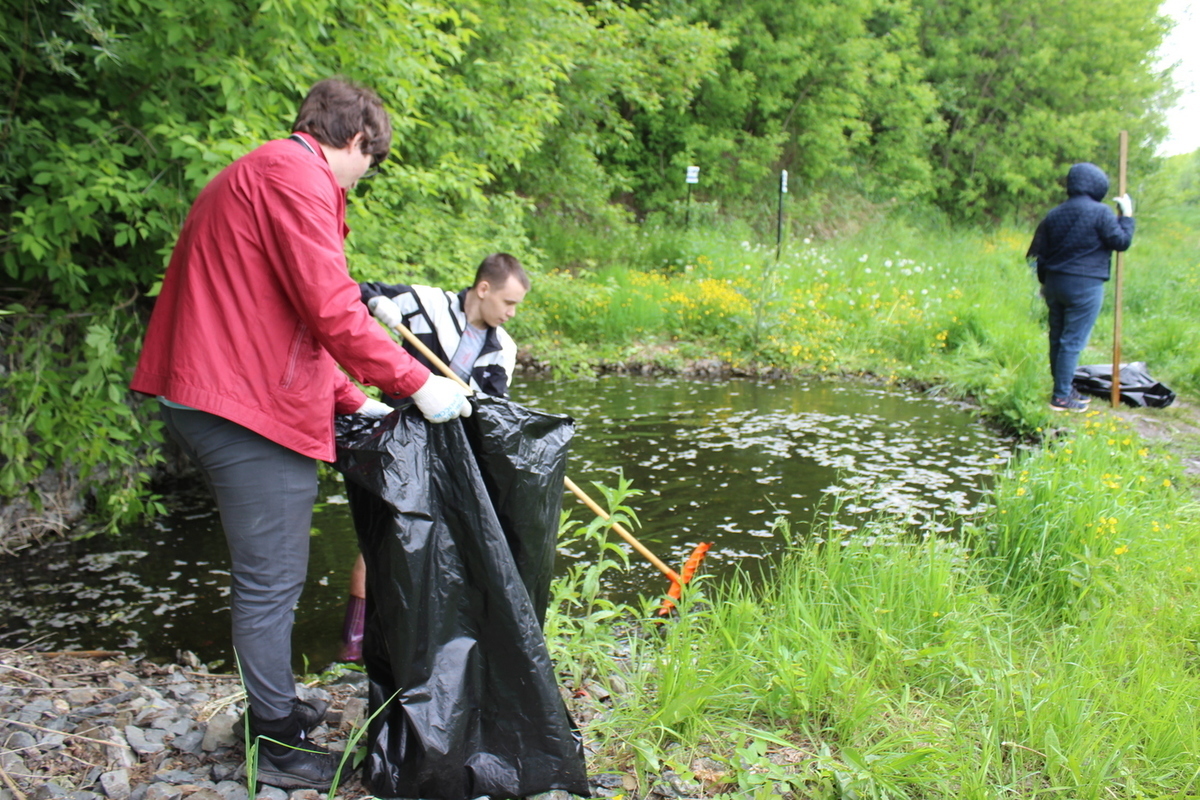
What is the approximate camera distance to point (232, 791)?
219cm

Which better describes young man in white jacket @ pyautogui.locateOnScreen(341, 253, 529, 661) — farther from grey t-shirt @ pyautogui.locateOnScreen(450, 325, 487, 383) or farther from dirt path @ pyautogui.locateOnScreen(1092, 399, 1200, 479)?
dirt path @ pyautogui.locateOnScreen(1092, 399, 1200, 479)

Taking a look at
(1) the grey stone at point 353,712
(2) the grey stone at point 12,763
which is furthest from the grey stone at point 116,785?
(1) the grey stone at point 353,712

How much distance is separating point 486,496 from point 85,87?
3.24 meters

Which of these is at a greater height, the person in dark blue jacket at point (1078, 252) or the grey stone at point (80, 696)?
the person in dark blue jacket at point (1078, 252)

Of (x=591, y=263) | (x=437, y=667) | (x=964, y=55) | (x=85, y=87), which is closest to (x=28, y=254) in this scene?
(x=85, y=87)

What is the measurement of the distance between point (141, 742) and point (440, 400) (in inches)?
53.8

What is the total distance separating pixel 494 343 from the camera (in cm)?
333

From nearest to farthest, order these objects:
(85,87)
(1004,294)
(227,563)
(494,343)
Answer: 1. (494,343)
2. (85,87)
3. (227,563)
4. (1004,294)

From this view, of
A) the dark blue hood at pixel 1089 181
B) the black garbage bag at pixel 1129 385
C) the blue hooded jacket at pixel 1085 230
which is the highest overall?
the dark blue hood at pixel 1089 181

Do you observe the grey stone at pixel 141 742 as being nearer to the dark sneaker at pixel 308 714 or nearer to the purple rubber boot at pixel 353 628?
the dark sneaker at pixel 308 714

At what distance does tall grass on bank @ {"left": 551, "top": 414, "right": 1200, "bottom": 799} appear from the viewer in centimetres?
230

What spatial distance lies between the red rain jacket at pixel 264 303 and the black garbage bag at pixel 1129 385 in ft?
22.9

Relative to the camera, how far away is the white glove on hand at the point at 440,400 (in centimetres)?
211

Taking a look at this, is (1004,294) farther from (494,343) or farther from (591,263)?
(494,343)
